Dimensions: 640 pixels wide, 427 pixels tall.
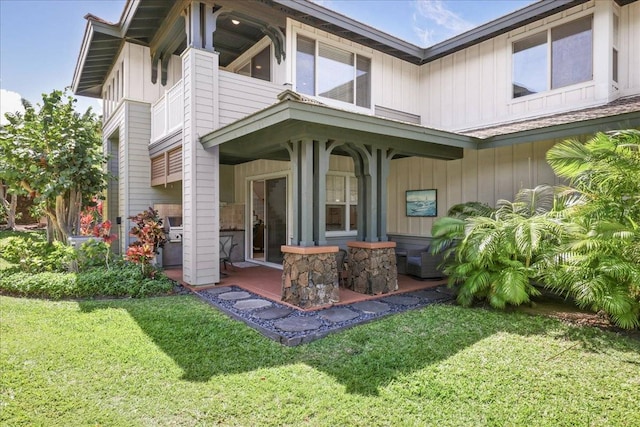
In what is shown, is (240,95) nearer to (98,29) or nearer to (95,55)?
(98,29)

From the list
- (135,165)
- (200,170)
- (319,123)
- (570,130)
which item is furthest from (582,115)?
(135,165)

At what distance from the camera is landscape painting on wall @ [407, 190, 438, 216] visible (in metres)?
8.50

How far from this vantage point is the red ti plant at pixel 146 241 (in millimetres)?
6520

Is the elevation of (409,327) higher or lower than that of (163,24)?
lower

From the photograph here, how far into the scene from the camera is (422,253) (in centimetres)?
763

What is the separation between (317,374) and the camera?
3.32 metres

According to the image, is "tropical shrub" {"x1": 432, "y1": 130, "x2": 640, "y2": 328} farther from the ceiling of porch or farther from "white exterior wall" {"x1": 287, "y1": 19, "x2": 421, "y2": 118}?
"white exterior wall" {"x1": 287, "y1": 19, "x2": 421, "y2": 118}

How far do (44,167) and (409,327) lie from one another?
8372 millimetres

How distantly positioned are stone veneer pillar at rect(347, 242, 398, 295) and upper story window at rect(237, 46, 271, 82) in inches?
171

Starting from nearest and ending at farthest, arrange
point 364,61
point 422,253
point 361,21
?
point 422,253
point 361,21
point 364,61

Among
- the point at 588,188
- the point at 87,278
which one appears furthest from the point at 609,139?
the point at 87,278

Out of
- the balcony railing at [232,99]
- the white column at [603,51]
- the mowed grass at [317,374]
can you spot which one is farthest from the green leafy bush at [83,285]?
the white column at [603,51]

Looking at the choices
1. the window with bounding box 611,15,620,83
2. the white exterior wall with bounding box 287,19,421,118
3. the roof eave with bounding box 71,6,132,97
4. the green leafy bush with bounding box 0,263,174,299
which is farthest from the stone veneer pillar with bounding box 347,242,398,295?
the roof eave with bounding box 71,6,132,97

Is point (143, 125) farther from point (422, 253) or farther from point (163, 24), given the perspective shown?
point (422, 253)
